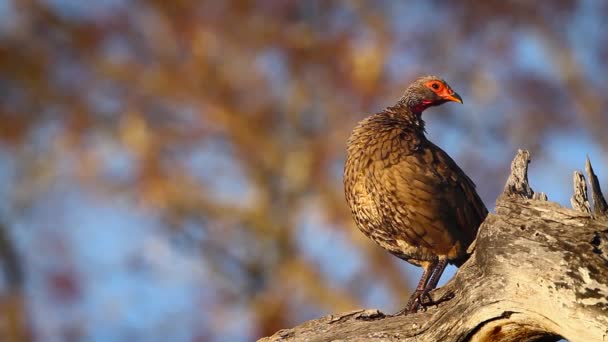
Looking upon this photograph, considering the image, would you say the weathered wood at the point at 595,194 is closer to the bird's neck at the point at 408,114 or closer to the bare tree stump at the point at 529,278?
the bare tree stump at the point at 529,278

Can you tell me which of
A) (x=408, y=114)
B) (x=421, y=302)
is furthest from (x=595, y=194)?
(x=408, y=114)

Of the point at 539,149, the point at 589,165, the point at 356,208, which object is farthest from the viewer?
the point at 539,149

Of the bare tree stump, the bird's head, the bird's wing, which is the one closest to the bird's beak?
the bird's head

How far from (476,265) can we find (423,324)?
398 mm

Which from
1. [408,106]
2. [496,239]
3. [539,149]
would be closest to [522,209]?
[496,239]

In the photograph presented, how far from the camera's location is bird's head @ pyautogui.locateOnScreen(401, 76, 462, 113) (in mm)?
6117

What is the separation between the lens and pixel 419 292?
5027 millimetres

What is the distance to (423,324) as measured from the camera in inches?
177

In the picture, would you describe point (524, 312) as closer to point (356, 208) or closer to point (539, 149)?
point (356, 208)

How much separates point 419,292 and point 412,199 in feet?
1.56

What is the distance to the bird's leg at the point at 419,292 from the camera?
4.92m

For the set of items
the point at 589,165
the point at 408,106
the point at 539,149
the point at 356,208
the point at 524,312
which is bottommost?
the point at 524,312

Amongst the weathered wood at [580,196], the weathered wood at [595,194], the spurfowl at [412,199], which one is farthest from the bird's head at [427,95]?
the weathered wood at [595,194]

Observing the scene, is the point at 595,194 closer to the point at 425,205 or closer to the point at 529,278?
the point at 529,278
